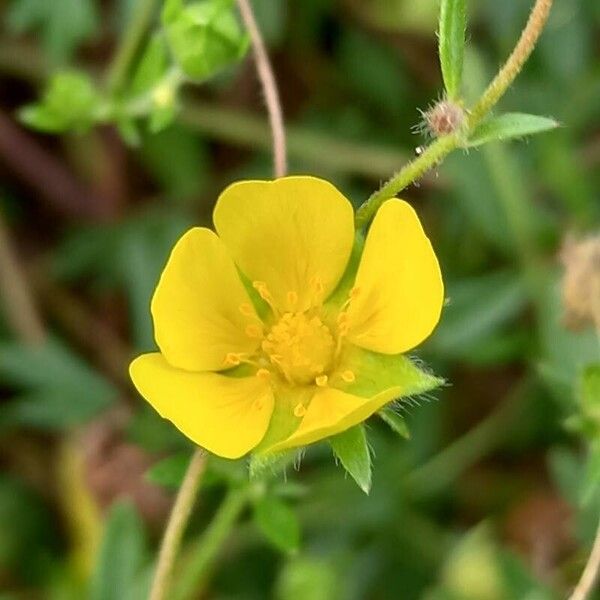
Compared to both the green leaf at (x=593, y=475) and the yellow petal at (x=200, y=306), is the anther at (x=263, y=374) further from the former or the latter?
the green leaf at (x=593, y=475)

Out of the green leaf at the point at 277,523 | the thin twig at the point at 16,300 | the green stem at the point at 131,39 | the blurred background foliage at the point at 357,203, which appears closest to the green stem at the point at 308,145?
the blurred background foliage at the point at 357,203

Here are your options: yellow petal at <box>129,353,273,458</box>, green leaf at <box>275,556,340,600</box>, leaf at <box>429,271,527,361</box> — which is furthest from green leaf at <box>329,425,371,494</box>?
leaf at <box>429,271,527,361</box>

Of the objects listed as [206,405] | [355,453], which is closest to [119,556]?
[206,405]

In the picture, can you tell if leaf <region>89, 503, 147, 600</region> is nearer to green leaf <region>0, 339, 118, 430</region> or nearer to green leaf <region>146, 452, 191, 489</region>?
green leaf <region>146, 452, 191, 489</region>

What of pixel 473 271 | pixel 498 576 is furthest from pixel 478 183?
pixel 498 576

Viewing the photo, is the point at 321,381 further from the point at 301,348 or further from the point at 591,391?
the point at 591,391

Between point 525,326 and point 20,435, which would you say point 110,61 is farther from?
point 525,326
